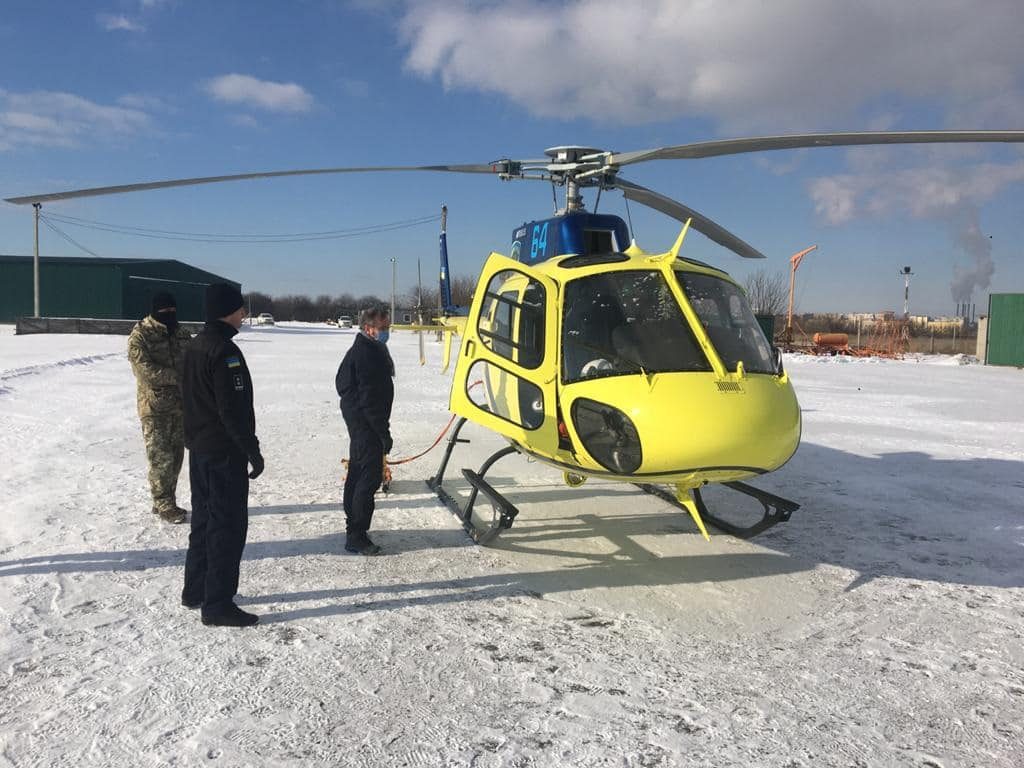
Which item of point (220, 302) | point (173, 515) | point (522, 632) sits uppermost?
point (220, 302)

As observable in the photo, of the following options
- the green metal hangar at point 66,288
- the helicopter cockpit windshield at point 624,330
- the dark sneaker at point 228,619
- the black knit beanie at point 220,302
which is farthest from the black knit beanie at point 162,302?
the green metal hangar at point 66,288

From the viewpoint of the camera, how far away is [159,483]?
5234 mm

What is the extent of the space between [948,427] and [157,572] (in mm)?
11586

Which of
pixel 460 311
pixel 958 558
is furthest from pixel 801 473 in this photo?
pixel 460 311

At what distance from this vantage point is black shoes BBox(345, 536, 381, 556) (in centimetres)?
480

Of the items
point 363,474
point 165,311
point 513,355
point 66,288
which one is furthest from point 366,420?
point 66,288

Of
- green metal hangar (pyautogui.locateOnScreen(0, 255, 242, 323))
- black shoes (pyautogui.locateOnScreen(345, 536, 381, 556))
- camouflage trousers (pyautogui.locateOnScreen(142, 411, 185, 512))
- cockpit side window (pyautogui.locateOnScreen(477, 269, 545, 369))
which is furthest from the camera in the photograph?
green metal hangar (pyautogui.locateOnScreen(0, 255, 242, 323))

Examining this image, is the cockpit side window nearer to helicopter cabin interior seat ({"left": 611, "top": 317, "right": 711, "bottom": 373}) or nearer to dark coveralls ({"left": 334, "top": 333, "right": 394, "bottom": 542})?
helicopter cabin interior seat ({"left": 611, "top": 317, "right": 711, "bottom": 373})

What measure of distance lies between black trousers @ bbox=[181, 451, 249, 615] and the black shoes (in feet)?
3.94

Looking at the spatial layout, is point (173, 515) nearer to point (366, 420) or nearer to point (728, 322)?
point (366, 420)

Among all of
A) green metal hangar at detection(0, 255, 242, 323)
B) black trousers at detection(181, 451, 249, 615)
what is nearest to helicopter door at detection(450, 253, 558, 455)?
black trousers at detection(181, 451, 249, 615)

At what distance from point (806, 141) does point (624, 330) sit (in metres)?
1.73

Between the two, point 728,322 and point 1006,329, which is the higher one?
point 1006,329

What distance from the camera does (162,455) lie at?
207 inches
